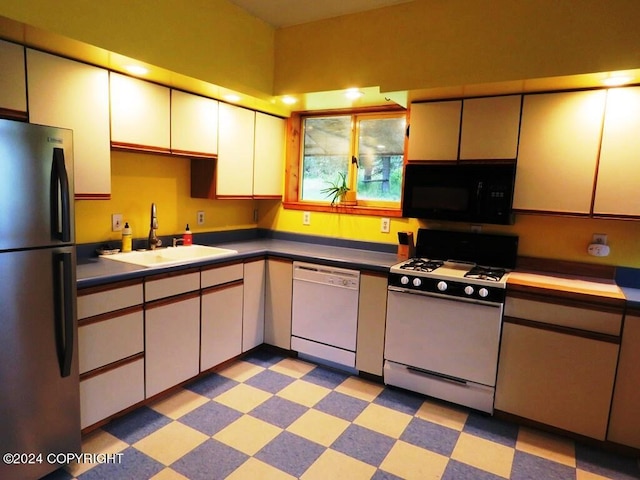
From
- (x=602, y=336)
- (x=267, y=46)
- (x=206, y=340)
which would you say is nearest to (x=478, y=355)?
(x=602, y=336)

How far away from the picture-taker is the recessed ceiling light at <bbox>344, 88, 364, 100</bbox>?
284 cm

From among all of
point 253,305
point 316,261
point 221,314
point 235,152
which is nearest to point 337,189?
point 316,261

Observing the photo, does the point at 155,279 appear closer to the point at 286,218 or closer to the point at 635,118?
the point at 286,218

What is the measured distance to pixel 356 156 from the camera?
351 centimetres

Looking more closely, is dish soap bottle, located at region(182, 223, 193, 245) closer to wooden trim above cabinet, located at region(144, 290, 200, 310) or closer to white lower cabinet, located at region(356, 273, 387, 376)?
wooden trim above cabinet, located at region(144, 290, 200, 310)

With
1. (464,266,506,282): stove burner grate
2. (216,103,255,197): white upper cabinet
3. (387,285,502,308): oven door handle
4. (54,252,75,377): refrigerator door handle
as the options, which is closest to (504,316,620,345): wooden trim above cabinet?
(387,285,502,308): oven door handle

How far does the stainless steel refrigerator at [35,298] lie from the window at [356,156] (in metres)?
2.27

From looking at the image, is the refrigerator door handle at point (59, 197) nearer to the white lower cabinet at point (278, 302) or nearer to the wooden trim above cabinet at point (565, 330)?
the white lower cabinet at point (278, 302)

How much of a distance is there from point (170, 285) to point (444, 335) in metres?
1.74

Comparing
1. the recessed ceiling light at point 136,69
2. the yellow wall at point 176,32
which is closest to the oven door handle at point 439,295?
the yellow wall at point 176,32

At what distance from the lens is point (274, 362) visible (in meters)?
3.18

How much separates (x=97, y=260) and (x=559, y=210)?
286 centimetres

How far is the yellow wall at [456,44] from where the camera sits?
2.07 m

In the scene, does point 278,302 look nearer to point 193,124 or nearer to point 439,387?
point 439,387
